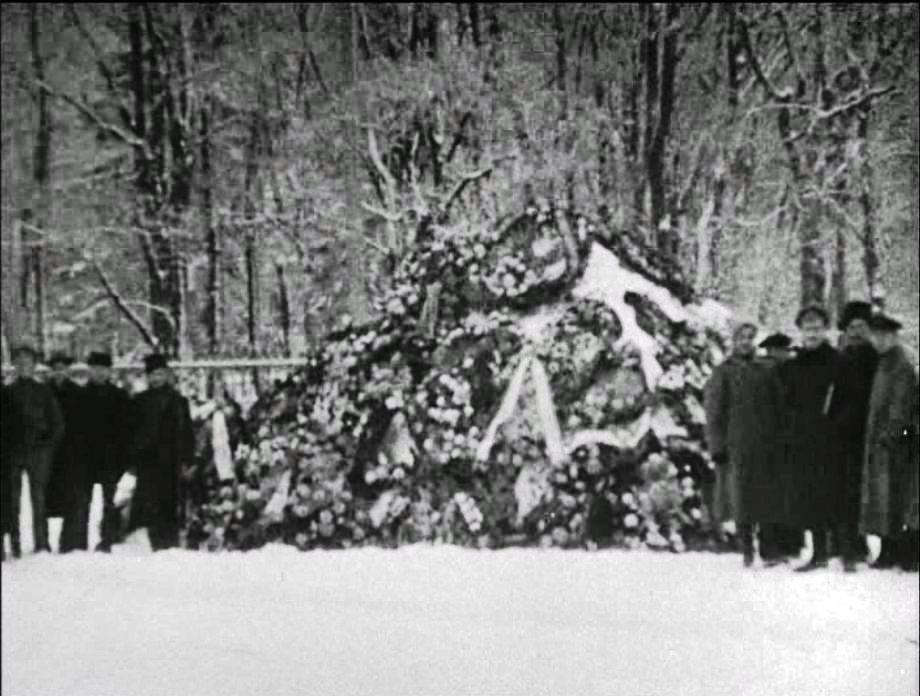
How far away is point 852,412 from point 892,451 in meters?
0.32

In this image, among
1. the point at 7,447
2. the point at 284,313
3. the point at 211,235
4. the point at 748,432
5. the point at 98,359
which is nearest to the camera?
the point at 748,432

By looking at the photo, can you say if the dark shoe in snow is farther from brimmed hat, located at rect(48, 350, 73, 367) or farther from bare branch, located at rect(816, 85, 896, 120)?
brimmed hat, located at rect(48, 350, 73, 367)

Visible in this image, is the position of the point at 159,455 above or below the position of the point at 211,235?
below

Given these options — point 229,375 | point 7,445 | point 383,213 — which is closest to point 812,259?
point 383,213

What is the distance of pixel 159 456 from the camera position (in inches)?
222

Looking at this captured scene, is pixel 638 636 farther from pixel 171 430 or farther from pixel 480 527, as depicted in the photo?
pixel 171 430

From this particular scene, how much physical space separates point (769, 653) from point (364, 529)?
352 cm

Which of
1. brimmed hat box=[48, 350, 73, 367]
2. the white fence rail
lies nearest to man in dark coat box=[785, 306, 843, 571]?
the white fence rail

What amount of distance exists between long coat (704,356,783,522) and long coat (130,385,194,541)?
3049mm

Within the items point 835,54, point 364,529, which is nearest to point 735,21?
point 835,54

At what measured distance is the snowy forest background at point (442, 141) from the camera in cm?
525

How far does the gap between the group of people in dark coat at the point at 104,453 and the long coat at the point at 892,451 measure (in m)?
3.74

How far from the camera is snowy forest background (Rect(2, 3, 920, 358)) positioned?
17.2ft

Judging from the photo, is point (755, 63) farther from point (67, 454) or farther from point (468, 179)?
point (67, 454)
